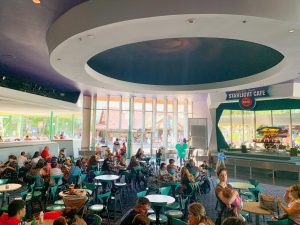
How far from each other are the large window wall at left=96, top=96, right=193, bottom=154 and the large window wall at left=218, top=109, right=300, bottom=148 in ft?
13.5

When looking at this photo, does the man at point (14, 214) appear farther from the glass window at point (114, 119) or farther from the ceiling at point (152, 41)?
the glass window at point (114, 119)

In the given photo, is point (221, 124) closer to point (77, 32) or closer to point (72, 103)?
point (72, 103)

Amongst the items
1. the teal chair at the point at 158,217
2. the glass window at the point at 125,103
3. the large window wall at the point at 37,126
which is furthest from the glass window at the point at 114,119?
the teal chair at the point at 158,217

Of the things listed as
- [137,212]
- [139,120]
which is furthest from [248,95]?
[137,212]

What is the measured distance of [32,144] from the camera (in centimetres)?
1333

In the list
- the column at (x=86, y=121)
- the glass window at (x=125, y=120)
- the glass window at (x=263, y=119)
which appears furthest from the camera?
the glass window at (x=125, y=120)

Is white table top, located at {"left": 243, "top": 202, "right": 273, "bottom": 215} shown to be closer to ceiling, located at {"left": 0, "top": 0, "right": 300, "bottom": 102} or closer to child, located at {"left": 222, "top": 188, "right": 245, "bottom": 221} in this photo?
child, located at {"left": 222, "top": 188, "right": 245, "bottom": 221}

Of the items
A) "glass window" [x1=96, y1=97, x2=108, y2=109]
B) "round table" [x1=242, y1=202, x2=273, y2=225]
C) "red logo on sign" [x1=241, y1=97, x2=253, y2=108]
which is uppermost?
"glass window" [x1=96, y1=97, x2=108, y2=109]

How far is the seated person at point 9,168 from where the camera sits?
30.2 ft

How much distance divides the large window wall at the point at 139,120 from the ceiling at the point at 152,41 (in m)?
5.89

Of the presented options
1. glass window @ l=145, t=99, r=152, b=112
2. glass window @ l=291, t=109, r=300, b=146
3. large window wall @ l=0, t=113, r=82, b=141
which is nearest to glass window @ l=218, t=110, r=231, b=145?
glass window @ l=291, t=109, r=300, b=146

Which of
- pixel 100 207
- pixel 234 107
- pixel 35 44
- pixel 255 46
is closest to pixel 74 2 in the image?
pixel 35 44

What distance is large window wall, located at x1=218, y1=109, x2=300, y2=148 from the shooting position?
14.5 meters

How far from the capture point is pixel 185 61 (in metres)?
10.1
